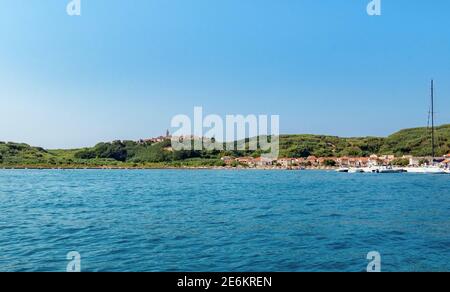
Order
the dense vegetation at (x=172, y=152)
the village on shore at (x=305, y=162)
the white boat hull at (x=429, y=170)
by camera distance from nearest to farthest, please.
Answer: the white boat hull at (x=429, y=170), the village on shore at (x=305, y=162), the dense vegetation at (x=172, y=152)

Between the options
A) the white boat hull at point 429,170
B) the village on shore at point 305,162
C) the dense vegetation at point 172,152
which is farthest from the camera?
the dense vegetation at point 172,152

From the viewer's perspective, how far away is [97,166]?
139 m

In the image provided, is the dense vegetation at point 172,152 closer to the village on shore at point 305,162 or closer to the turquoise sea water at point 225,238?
the village on shore at point 305,162

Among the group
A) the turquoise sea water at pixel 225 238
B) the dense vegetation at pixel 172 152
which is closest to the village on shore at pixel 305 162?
the dense vegetation at pixel 172 152

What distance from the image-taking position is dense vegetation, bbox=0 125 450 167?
14048 cm

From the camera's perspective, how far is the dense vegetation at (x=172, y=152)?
14048 cm

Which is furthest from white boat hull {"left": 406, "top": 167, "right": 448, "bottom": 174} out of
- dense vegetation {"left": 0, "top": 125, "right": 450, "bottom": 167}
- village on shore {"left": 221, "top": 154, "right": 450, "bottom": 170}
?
dense vegetation {"left": 0, "top": 125, "right": 450, "bottom": 167}

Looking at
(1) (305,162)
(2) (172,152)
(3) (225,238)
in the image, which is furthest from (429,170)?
(2) (172,152)

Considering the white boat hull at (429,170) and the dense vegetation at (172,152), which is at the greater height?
the dense vegetation at (172,152)

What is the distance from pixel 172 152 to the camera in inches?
6117

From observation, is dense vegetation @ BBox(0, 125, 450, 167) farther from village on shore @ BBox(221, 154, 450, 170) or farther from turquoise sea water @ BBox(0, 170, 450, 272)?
turquoise sea water @ BBox(0, 170, 450, 272)

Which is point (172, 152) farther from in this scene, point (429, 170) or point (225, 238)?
point (225, 238)
